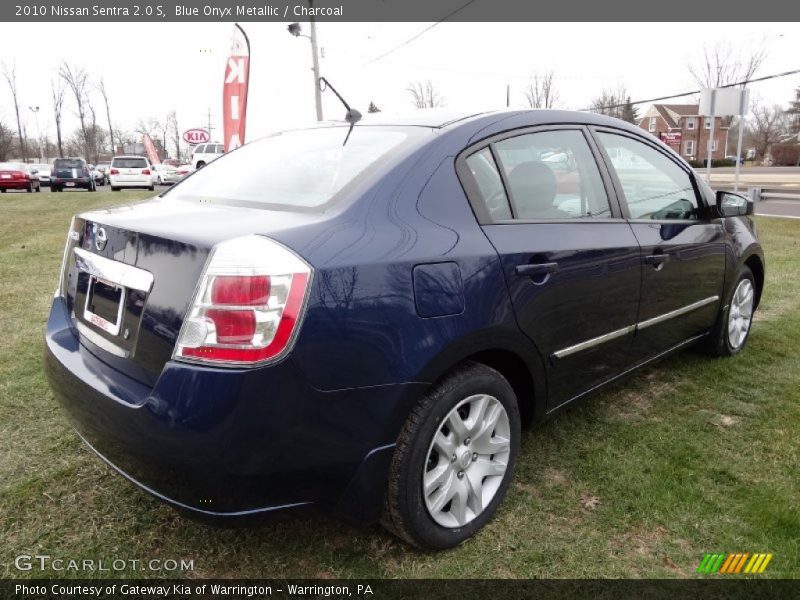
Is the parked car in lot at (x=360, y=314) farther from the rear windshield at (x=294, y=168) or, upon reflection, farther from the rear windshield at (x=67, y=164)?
the rear windshield at (x=67, y=164)

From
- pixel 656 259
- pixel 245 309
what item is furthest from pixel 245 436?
pixel 656 259

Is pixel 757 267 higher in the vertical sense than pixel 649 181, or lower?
lower

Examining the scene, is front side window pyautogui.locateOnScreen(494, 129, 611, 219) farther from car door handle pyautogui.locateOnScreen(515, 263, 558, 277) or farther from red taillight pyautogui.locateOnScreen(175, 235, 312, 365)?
red taillight pyautogui.locateOnScreen(175, 235, 312, 365)

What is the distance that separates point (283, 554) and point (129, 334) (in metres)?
0.96

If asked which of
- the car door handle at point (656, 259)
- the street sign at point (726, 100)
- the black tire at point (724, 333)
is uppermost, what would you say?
the street sign at point (726, 100)

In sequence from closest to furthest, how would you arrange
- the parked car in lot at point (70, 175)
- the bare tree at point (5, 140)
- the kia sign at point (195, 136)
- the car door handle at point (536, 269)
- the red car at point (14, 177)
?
the car door handle at point (536, 269) < the red car at point (14, 177) < the parked car in lot at point (70, 175) < the kia sign at point (195, 136) < the bare tree at point (5, 140)

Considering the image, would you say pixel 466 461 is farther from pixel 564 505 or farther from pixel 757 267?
pixel 757 267

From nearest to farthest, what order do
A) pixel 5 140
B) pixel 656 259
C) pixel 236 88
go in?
1. pixel 656 259
2. pixel 236 88
3. pixel 5 140

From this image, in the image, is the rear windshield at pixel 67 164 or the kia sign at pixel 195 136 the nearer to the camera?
the rear windshield at pixel 67 164

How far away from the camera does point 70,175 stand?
85.7 ft

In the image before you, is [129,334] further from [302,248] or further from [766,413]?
[766,413]

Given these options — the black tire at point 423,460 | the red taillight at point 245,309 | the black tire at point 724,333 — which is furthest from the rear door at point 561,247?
the black tire at point 724,333

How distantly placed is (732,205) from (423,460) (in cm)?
267

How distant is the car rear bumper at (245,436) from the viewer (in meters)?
1.64
